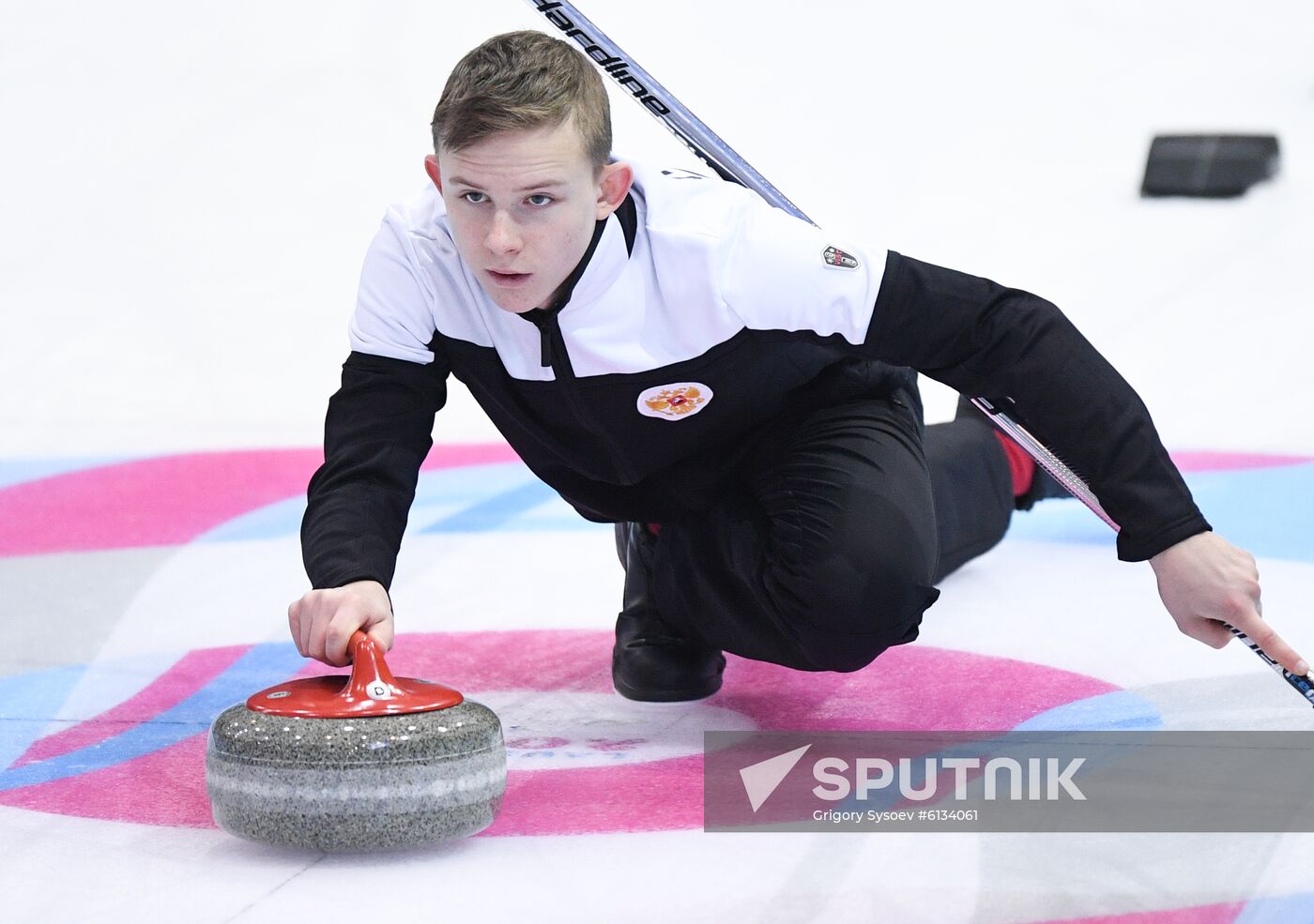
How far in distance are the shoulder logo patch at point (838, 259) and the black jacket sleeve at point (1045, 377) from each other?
0.03 meters

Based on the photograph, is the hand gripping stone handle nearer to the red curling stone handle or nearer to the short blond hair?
the short blond hair

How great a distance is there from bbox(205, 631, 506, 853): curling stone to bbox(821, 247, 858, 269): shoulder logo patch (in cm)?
53

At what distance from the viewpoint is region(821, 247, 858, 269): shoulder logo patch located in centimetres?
138

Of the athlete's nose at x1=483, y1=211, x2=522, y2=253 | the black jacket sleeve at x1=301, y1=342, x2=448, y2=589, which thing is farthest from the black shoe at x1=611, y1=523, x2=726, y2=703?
the athlete's nose at x1=483, y1=211, x2=522, y2=253

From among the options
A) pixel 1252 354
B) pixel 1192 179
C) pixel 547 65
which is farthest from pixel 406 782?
pixel 1192 179

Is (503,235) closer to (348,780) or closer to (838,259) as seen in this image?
(838,259)

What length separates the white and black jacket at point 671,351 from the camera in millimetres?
1326

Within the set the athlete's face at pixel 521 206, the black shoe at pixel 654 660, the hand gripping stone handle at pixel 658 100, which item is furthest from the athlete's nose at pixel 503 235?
the black shoe at pixel 654 660

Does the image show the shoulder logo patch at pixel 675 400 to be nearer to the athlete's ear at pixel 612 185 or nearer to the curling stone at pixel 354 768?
the athlete's ear at pixel 612 185

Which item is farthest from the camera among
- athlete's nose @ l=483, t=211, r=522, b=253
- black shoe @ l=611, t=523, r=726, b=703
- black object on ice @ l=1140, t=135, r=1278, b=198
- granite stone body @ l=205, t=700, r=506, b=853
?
black object on ice @ l=1140, t=135, r=1278, b=198

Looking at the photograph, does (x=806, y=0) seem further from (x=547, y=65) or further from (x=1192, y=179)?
(x=547, y=65)

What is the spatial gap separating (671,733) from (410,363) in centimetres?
46

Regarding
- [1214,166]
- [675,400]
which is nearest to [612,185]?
[675,400]

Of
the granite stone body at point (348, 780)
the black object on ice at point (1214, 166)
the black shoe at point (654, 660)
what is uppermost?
the black object on ice at point (1214, 166)
